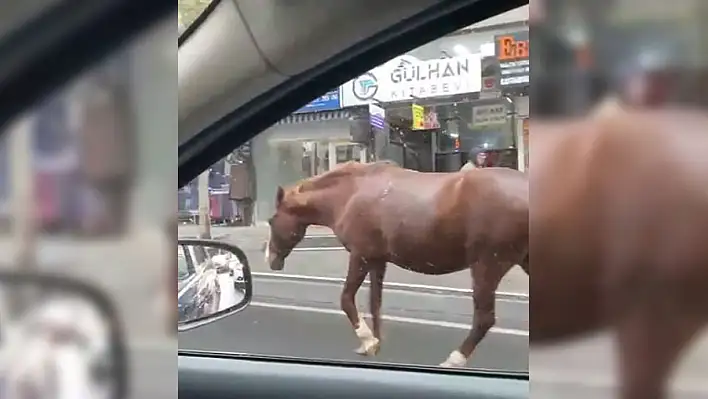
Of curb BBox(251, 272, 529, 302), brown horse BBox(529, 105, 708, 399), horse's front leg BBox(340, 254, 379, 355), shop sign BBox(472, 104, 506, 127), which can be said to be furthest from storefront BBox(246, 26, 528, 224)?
brown horse BBox(529, 105, 708, 399)

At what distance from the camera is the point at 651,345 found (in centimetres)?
43

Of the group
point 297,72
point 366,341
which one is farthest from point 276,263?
point 297,72

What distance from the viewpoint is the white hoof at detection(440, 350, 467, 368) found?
3.92 feet

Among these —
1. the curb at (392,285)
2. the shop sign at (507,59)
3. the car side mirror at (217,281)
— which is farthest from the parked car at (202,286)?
the shop sign at (507,59)

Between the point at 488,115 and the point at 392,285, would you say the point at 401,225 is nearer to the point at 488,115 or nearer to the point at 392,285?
the point at 392,285

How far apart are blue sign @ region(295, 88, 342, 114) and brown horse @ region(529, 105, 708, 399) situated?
71 cm

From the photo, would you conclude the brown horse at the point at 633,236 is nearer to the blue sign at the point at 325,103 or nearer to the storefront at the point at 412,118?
the storefront at the point at 412,118

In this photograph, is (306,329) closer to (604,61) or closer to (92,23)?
(92,23)

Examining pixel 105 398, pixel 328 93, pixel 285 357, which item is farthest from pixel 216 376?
pixel 105 398

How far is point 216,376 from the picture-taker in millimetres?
1232

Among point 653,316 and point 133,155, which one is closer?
point 653,316

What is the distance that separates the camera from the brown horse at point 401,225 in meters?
1.27

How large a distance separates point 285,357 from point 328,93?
468 mm

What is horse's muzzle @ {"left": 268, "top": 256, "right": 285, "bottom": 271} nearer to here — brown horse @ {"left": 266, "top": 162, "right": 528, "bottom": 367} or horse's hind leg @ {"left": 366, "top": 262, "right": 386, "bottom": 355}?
brown horse @ {"left": 266, "top": 162, "right": 528, "bottom": 367}
